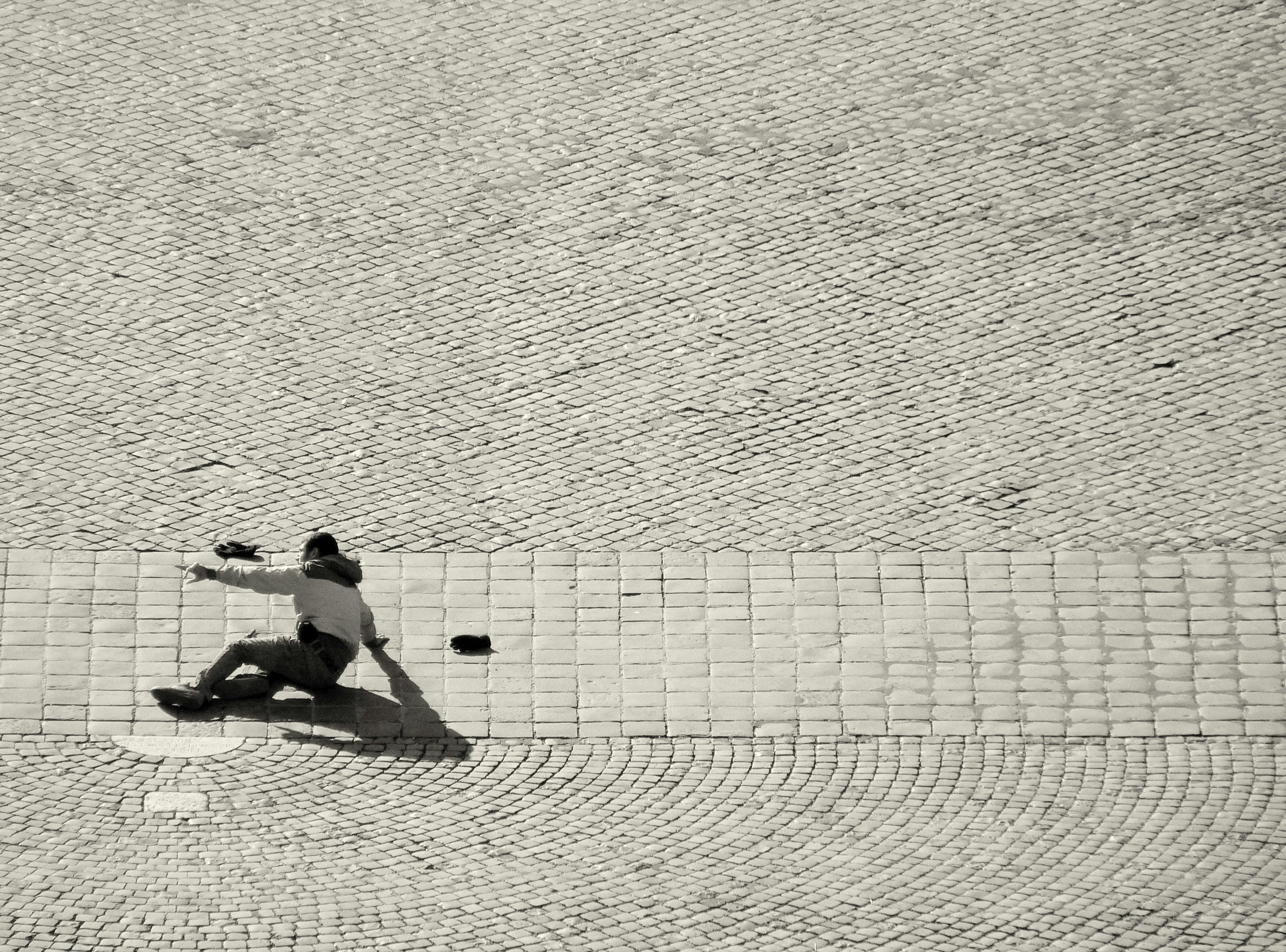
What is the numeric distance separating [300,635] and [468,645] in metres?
1.07

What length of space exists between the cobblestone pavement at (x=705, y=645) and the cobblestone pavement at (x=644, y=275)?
260 mm

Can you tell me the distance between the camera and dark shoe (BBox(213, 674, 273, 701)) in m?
9.52

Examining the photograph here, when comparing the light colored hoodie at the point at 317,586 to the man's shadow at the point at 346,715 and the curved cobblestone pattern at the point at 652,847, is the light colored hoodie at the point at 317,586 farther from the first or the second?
the curved cobblestone pattern at the point at 652,847

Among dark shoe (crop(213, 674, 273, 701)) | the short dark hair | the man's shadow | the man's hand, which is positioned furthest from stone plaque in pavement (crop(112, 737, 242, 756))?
the short dark hair

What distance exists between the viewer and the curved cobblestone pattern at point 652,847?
7629mm

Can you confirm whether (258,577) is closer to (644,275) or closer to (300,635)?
(300,635)

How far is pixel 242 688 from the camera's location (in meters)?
9.52

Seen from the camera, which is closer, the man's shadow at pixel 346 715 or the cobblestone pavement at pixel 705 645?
the man's shadow at pixel 346 715

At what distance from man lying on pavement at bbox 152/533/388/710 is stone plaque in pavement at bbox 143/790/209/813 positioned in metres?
0.71

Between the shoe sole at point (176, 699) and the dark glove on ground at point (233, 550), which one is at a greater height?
the dark glove on ground at point (233, 550)

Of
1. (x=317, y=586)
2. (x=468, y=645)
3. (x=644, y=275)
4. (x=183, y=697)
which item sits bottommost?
(x=183, y=697)

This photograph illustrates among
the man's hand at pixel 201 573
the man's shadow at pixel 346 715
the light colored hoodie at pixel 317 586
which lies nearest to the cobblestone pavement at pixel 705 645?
the man's shadow at pixel 346 715

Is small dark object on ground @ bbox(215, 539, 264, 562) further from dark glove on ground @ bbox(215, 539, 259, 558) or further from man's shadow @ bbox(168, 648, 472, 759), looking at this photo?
man's shadow @ bbox(168, 648, 472, 759)

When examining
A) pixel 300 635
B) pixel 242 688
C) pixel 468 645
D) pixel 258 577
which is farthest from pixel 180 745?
pixel 468 645
